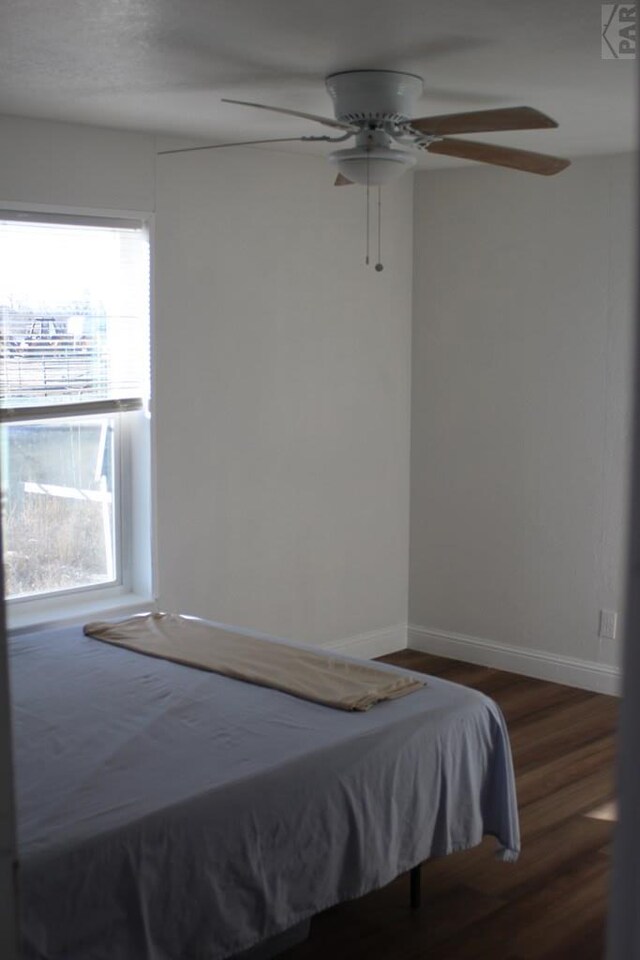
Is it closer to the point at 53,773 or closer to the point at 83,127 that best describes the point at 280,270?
the point at 83,127

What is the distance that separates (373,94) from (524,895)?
2432 mm

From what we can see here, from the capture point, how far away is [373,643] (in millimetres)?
5477

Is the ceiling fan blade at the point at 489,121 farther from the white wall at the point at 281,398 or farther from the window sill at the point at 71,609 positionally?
the window sill at the point at 71,609

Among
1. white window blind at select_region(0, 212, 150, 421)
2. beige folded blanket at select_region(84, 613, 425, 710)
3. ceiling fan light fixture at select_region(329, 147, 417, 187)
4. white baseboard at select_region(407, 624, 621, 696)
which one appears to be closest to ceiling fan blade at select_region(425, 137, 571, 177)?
ceiling fan light fixture at select_region(329, 147, 417, 187)

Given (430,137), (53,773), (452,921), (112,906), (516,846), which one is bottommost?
(452,921)

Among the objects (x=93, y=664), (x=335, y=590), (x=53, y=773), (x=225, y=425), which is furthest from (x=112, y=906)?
(x=335, y=590)

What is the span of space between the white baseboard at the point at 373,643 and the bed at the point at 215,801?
7.00 feet

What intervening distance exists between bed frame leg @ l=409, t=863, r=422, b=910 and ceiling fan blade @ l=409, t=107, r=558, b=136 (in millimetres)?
2098

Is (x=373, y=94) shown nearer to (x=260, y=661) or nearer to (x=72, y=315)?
(x=72, y=315)

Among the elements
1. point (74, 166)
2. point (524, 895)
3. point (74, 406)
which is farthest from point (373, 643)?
point (74, 166)

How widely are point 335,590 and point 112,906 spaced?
3.17 meters

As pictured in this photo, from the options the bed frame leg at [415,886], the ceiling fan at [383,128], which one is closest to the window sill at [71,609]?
the bed frame leg at [415,886]

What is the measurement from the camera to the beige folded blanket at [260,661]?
302 centimetres

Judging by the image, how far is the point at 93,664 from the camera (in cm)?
330
